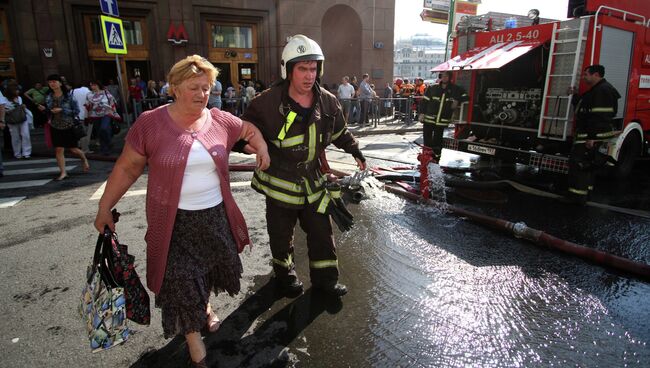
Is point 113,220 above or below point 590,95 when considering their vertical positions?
below

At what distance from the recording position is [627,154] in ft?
23.9

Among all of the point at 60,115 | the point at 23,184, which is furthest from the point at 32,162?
the point at 60,115

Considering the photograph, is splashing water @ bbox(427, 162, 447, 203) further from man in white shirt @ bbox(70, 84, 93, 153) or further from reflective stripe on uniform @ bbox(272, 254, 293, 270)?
man in white shirt @ bbox(70, 84, 93, 153)

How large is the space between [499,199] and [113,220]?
213 inches

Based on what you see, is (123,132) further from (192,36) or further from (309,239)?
(309,239)

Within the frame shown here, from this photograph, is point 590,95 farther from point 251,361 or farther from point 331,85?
point 331,85

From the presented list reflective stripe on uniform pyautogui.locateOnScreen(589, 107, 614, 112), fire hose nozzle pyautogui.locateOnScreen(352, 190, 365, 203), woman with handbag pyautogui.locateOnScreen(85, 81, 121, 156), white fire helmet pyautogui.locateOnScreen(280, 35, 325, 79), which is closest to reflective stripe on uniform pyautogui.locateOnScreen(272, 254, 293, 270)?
white fire helmet pyautogui.locateOnScreen(280, 35, 325, 79)

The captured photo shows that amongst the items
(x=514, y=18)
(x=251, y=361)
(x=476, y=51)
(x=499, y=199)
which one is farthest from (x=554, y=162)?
(x=251, y=361)

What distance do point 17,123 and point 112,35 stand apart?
2.87 meters

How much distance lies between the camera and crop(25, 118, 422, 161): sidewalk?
966 centimetres

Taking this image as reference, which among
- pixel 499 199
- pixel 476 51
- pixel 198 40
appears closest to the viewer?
pixel 499 199

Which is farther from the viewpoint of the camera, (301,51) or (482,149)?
(482,149)

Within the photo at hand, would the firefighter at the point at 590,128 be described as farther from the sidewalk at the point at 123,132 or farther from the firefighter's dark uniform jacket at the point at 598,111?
the sidewalk at the point at 123,132

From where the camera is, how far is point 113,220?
2254mm
